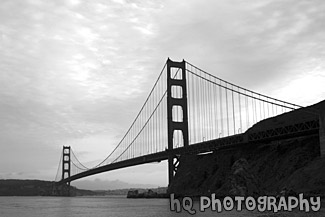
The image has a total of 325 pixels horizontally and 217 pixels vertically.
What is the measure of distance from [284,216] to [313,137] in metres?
33.2

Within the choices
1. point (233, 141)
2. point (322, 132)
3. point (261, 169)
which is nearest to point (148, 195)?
point (233, 141)

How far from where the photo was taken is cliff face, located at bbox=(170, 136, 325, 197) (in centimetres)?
3909

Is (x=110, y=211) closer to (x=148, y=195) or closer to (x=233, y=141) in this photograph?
(x=233, y=141)

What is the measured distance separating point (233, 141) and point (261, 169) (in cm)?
1341

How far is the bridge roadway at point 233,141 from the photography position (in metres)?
61.8

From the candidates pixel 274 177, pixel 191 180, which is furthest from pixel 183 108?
pixel 274 177

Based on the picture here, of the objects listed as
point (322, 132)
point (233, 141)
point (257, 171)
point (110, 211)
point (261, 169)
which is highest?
point (233, 141)

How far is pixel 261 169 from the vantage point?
63.7m

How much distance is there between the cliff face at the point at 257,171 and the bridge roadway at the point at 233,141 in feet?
3.44

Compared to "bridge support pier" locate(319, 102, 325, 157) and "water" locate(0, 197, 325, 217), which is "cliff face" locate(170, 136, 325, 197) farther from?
"water" locate(0, 197, 325, 217)

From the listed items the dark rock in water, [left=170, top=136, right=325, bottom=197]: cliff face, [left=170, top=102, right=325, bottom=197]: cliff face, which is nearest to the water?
[left=170, top=136, right=325, bottom=197]: cliff face

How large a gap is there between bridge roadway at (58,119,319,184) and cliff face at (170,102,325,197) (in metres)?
1.03

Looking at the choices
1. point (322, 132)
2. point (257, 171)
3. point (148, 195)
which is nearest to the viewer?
point (322, 132)

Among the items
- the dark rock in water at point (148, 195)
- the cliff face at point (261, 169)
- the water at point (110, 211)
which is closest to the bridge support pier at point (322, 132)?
the cliff face at point (261, 169)
